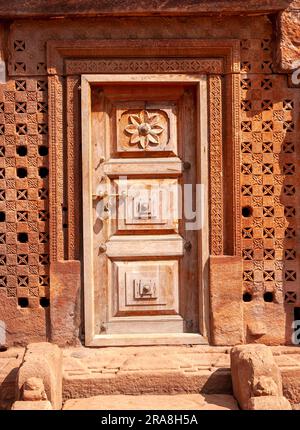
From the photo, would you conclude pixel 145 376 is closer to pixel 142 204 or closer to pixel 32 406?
pixel 32 406

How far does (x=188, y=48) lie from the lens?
5578 mm

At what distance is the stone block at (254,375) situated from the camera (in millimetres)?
4512

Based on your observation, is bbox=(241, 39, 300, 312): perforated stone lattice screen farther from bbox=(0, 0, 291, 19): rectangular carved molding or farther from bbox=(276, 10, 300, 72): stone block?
bbox=(0, 0, 291, 19): rectangular carved molding

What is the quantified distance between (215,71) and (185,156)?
2.70 feet

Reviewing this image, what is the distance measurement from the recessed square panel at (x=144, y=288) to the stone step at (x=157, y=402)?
0.95 m

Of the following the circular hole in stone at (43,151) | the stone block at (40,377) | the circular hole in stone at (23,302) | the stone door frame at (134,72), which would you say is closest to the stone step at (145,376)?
the stone block at (40,377)

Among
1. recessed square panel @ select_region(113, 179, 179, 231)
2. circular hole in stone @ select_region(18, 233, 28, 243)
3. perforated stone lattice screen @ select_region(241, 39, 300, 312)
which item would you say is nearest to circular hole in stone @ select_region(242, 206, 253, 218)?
perforated stone lattice screen @ select_region(241, 39, 300, 312)

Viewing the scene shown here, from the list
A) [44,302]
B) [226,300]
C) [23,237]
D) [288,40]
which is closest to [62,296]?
[44,302]

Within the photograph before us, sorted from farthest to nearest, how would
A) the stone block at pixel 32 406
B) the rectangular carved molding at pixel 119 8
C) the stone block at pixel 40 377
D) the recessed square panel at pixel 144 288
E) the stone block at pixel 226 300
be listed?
the recessed square panel at pixel 144 288
the stone block at pixel 226 300
the rectangular carved molding at pixel 119 8
the stone block at pixel 40 377
the stone block at pixel 32 406

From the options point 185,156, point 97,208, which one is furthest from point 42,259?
point 185,156

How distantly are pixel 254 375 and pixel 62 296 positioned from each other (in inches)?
75.4

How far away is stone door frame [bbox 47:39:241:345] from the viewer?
5.56m

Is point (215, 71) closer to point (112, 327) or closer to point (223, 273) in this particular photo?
point (223, 273)

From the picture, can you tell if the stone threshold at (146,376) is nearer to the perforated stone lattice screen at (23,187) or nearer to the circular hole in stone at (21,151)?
the perforated stone lattice screen at (23,187)
